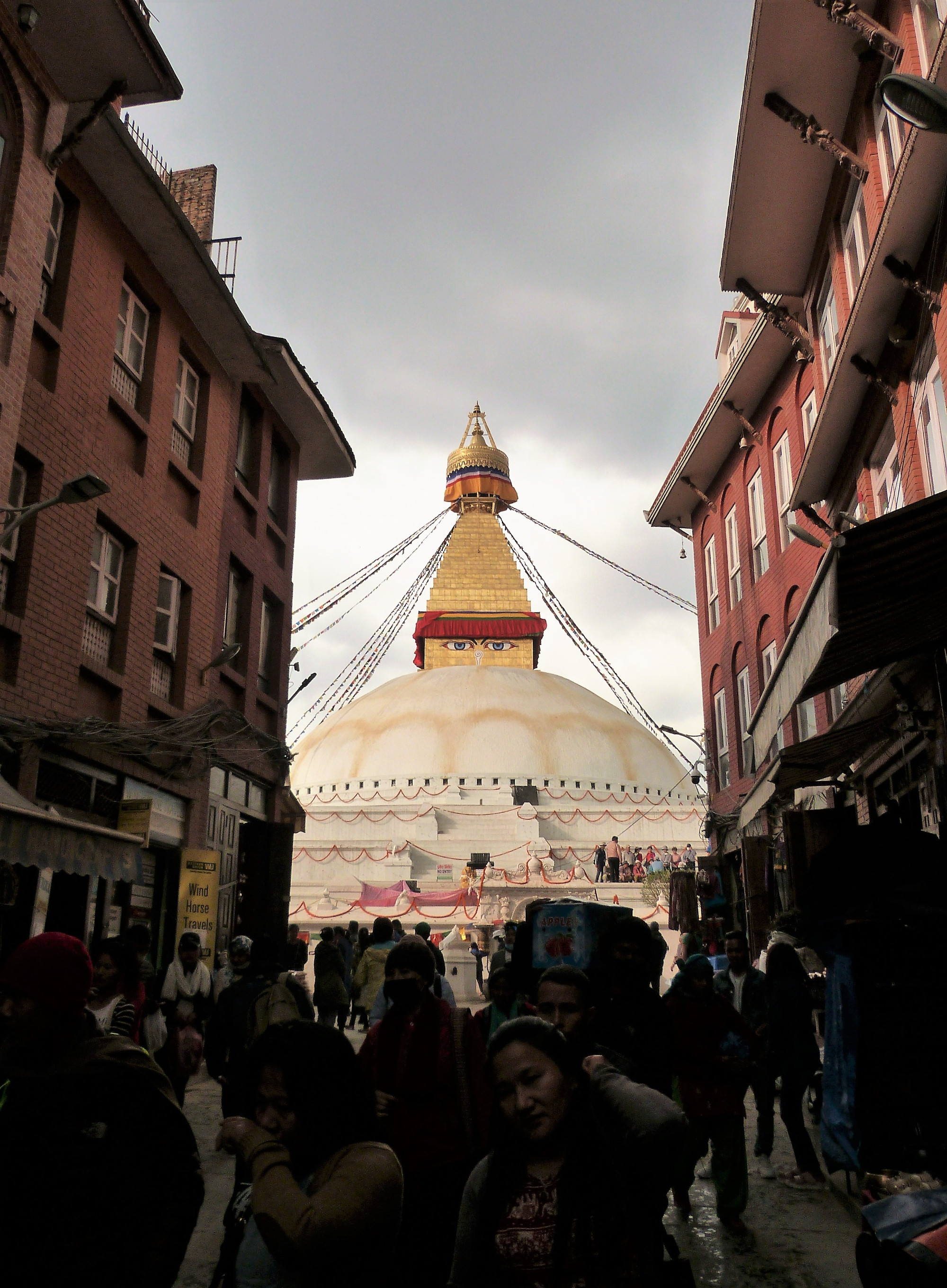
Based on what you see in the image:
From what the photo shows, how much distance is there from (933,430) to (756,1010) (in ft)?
21.3

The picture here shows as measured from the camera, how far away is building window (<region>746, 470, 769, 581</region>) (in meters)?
21.0

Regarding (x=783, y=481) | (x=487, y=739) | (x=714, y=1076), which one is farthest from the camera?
(x=487, y=739)

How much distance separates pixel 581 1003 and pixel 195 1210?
1.74 m

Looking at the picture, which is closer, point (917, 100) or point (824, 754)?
point (917, 100)

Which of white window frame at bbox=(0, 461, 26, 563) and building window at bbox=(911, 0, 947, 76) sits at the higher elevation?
building window at bbox=(911, 0, 947, 76)

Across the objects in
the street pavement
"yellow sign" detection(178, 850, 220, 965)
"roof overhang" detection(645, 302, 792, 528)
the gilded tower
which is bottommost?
the street pavement

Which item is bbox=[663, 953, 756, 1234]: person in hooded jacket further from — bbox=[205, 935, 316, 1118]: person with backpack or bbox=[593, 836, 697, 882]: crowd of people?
bbox=[593, 836, 697, 882]: crowd of people

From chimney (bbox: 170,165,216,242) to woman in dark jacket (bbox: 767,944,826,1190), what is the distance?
16380mm

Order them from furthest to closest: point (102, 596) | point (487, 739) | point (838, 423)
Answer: point (487, 739) → point (838, 423) → point (102, 596)

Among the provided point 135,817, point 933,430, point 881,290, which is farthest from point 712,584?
point 135,817

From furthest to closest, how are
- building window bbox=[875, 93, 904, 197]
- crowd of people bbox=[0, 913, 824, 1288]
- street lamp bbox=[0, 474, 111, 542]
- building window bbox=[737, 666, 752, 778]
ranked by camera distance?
building window bbox=[737, 666, 752, 778] < building window bbox=[875, 93, 904, 197] < street lamp bbox=[0, 474, 111, 542] < crowd of people bbox=[0, 913, 824, 1288]

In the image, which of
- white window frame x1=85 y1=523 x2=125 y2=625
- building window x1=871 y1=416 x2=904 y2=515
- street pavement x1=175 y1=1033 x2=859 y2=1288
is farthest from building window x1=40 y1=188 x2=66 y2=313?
building window x1=871 y1=416 x2=904 y2=515

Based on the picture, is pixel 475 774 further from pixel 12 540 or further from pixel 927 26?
pixel 927 26

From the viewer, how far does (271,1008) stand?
20.7 ft
